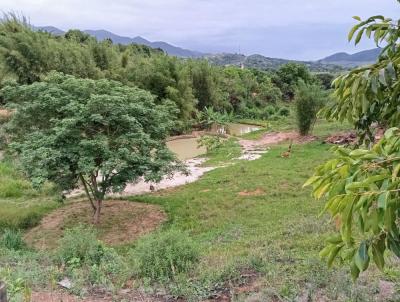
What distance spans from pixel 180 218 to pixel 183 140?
37.7ft

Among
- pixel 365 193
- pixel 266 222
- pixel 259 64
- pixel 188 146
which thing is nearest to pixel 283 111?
pixel 188 146

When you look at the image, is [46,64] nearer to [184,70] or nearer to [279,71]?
[184,70]

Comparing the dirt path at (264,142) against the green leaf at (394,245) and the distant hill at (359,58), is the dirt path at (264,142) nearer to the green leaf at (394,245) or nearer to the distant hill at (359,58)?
the distant hill at (359,58)

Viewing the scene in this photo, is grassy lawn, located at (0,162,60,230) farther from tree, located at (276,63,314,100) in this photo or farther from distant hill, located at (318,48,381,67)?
tree, located at (276,63,314,100)

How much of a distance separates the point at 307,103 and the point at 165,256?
13649 millimetres

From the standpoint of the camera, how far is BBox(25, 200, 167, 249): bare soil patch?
749 cm

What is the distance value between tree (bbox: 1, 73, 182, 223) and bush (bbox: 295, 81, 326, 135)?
9337 millimetres

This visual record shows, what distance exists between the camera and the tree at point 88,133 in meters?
7.10

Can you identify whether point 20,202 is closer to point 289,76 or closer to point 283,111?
point 283,111

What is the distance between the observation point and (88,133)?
25.6 ft

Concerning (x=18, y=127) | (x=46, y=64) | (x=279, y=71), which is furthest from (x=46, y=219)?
(x=279, y=71)

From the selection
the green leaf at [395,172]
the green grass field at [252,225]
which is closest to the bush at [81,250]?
the green grass field at [252,225]

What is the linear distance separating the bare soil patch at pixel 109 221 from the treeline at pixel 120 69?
4605mm

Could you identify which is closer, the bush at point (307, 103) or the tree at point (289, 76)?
the bush at point (307, 103)
